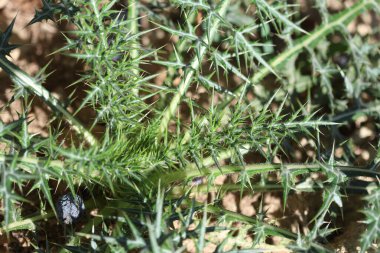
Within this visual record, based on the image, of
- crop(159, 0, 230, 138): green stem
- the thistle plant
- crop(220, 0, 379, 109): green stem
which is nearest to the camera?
the thistle plant

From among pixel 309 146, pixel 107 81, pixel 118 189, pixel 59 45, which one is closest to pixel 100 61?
pixel 107 81

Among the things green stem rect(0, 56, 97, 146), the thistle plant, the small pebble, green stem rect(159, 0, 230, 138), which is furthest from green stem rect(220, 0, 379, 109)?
the small pebble

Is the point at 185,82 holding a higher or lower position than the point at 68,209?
higher

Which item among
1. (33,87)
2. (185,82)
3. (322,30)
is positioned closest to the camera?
(33,87)

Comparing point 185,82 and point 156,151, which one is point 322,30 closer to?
point 185,82

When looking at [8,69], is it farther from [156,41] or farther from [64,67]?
[156,41]

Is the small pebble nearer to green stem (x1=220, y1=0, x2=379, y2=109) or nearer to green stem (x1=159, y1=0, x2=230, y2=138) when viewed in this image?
green stem (x1=159, y1=0, x2=230, y2=138)

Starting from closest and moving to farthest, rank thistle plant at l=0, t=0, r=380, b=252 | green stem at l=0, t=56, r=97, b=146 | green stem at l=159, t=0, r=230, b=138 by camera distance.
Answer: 1. thistle plant at l=0, t=0, r=380, b=252
2. green stem at l=0, t=56, r=97, b=146
3. green stem at l=159, t=0, r=230, b=138

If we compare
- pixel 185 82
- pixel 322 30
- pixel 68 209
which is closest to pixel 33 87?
pixel 68 209

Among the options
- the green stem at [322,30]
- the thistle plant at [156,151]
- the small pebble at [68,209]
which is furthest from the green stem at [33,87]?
the green stem at [322,30]

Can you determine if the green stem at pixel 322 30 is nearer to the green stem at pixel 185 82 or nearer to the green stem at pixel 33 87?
the green stem at pixel 185 82
